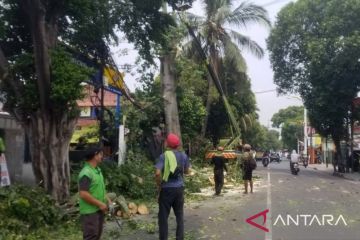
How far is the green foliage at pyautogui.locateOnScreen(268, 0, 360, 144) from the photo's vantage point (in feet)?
98.5

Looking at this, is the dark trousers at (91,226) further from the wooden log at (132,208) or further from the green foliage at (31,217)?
the wooden log at (132,208)

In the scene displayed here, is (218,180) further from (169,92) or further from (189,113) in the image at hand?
(189,113)

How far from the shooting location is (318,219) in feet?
36.5

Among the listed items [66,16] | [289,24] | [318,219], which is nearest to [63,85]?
[66,16]

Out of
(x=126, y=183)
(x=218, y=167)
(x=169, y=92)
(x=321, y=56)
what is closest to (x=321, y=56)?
(x=321, y=56)

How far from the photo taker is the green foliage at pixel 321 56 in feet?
98.5

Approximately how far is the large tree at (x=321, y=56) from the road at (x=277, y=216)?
14.2 metres

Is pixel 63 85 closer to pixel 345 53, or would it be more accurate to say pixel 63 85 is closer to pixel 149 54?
pixel 149 54

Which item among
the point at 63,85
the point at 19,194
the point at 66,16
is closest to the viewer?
the point at 19,194

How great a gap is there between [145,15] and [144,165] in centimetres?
708

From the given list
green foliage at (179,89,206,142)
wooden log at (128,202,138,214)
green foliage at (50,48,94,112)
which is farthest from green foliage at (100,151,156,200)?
green foliage at (179,89,206,142)

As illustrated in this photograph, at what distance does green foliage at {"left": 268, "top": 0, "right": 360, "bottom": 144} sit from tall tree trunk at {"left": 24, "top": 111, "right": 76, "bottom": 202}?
21.7 m

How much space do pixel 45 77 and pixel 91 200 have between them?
5088mm

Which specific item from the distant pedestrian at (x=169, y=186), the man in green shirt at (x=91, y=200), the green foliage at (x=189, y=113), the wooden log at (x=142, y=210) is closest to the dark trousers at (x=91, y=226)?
the man in green shirt at (x=91, y=200)
